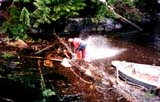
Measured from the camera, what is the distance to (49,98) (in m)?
14.7

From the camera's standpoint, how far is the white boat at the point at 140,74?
52.8ft

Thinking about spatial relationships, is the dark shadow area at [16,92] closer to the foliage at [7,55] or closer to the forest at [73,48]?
the forest at [73,48]

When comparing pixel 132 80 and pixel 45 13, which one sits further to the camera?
pixel 45 13

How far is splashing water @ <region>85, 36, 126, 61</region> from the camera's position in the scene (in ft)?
70.1

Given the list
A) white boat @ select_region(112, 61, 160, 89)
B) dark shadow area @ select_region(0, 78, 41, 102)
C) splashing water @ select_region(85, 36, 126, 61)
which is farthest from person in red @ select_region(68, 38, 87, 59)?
dark shadow area @ select_region(0, 78, 41, 102)

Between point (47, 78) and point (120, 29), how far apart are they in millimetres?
12329

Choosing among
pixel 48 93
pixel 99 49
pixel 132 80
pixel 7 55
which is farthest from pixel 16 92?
pixel 99 49

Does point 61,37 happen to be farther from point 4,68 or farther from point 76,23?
point 4,68

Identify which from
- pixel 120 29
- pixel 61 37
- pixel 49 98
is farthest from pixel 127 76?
pixel 120 29

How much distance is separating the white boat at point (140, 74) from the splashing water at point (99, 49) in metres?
2.80

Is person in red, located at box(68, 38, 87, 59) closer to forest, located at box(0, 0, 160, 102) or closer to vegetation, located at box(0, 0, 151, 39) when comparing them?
forest, located at box(0, 0, 160, 102)

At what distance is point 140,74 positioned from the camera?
56.7 feet

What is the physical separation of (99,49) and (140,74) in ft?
19.3

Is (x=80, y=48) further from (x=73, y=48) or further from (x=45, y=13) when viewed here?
(x=45, y=13)
